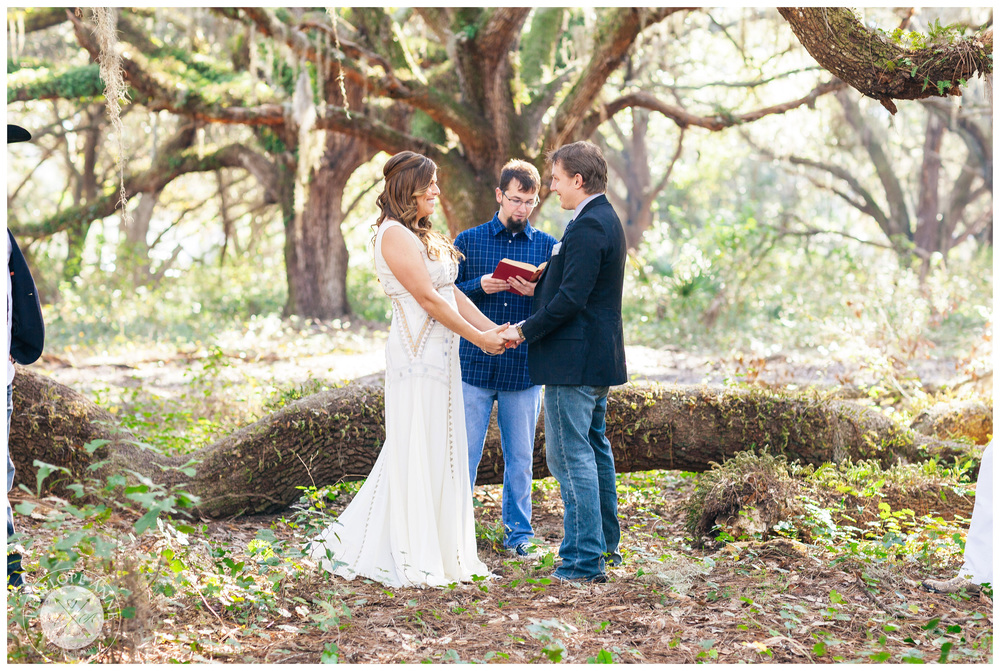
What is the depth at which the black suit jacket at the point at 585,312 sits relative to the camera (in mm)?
3639

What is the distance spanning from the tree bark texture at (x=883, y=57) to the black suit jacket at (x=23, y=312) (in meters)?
3.90

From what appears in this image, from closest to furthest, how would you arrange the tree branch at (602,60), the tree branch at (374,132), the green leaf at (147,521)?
the green leaf at (147,521), the tree branch at (602,60), the tree branch at (374,132)

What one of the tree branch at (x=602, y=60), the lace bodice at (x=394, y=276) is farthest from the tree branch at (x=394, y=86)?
the lace bodice at (x=394, y=276)

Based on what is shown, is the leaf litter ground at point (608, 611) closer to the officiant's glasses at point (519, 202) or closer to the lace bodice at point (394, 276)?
the lace bodice at point (394, 276)

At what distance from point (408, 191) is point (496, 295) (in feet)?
2.96

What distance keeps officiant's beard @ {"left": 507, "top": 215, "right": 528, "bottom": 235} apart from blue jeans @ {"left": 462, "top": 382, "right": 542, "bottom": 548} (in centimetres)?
86

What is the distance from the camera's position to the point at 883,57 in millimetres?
4156

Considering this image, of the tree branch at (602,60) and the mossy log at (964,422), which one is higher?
the tree branch at (602,60)

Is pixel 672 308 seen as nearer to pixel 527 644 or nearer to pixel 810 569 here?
pixel 810 569

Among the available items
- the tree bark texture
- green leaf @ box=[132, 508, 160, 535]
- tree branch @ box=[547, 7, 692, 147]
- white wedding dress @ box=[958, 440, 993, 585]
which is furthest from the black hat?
tree branch @ box=[547, 7, 692, 147]

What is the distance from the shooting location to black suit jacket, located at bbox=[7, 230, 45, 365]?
3.07 meters

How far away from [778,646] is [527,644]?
91 centimetres

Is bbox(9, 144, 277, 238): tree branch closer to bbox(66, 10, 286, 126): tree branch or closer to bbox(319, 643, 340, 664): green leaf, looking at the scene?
bbox(66, 10, 286, 126): tree branch

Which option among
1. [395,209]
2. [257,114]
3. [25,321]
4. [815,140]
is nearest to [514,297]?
[395,209]
